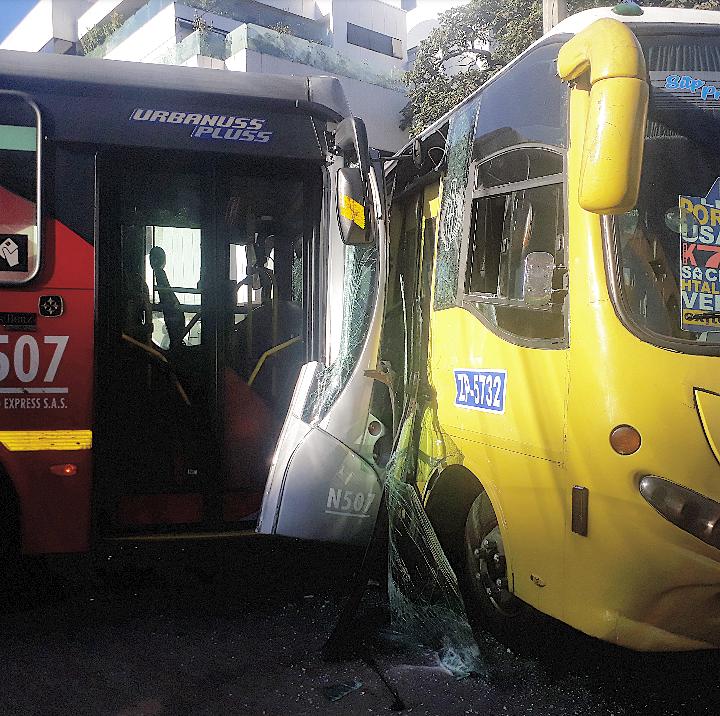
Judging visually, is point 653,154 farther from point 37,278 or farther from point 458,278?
point 37,278

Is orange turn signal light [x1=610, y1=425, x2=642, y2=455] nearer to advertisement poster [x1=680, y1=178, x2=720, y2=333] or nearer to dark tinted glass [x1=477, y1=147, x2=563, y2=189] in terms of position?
advertisement poster [x1=680, y1=178, x2=720, y2=333]

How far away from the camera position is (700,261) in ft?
9.93

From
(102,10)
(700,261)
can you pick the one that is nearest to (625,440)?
(700,261)

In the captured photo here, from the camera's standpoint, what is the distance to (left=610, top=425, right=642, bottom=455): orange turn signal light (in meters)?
2.85

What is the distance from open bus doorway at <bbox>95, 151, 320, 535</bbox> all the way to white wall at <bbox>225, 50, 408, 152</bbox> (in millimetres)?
15343

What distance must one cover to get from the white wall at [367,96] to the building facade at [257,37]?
3 centimetres

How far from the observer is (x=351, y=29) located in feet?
96.4

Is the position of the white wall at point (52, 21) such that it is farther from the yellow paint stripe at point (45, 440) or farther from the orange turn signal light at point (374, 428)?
the orange turn signal light at point (374, 428)

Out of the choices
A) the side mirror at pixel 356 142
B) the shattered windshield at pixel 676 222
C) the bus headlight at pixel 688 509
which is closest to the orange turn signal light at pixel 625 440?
the bus headlight at pixel 688 509

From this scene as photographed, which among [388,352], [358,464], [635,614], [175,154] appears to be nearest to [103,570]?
[358,464]

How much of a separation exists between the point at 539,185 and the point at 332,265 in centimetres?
141

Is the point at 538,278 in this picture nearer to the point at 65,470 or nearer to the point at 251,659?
the point at 251,659

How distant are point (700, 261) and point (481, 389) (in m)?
1.08

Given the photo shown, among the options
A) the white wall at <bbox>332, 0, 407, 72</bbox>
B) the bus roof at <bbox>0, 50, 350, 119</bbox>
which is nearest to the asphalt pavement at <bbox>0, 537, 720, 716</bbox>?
the bus roof at <bbox>0, 50, 350, 119</bbox>
